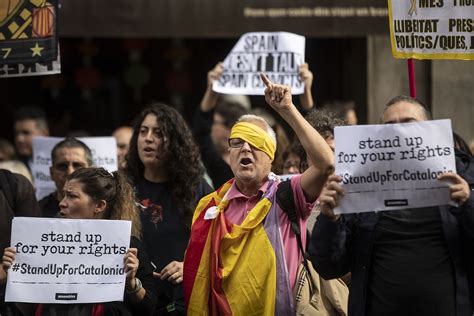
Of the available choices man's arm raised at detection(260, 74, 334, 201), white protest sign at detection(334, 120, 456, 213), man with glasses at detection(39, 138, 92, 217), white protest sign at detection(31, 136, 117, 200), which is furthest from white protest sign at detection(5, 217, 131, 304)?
white protest sign at detection(31, 136, 117, 200)

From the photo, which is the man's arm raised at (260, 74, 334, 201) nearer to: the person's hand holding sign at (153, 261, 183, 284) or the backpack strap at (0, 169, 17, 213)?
the person's hand holding sign at (153, 261, 183, 284)

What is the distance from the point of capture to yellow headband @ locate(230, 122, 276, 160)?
5.97 metres

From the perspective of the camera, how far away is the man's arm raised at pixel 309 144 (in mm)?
5504

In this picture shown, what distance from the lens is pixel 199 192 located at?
687 centimetres

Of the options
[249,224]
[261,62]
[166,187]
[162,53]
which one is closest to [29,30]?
[166,187]

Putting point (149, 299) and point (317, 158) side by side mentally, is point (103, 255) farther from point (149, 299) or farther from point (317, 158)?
point (317, 158)

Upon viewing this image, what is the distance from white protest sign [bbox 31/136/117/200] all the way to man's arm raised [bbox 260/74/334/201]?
3.01 m

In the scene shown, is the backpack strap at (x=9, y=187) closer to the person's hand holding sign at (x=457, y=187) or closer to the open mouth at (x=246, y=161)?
the open mouth at (x=246, y=161)

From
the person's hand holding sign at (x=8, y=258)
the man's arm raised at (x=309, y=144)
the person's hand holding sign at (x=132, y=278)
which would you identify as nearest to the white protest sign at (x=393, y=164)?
the man's arm raised at (x=309, y=144)

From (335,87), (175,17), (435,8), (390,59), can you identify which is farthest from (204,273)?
(335,87)

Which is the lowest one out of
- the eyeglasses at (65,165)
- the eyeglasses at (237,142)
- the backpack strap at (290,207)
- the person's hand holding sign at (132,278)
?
the person's hand holding sign at (132,278)

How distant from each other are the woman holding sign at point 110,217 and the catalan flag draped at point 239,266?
0.26m

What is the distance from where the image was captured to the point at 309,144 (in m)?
5.50

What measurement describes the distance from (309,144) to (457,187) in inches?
37.5
